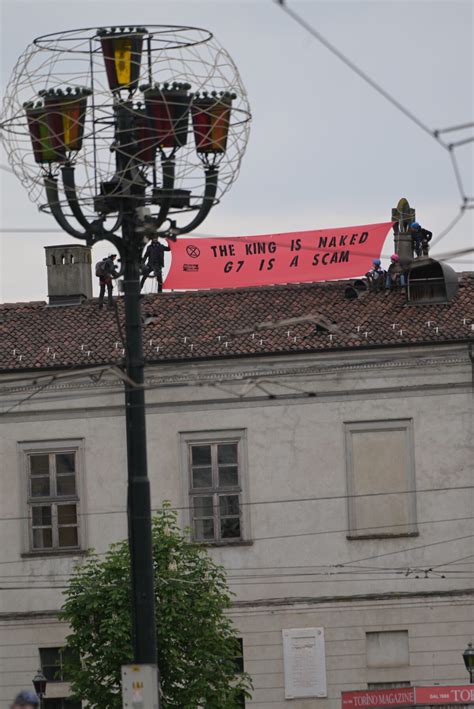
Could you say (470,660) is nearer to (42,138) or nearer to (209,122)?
(209,122)

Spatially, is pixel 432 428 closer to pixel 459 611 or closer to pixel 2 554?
pixel 459 611

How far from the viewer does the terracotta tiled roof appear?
134ft

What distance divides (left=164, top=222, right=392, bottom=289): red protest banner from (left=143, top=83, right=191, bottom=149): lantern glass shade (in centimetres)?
2110

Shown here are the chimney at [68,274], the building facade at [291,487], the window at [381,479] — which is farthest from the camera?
the chimney at [68,274]

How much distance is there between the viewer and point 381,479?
40.3 meters

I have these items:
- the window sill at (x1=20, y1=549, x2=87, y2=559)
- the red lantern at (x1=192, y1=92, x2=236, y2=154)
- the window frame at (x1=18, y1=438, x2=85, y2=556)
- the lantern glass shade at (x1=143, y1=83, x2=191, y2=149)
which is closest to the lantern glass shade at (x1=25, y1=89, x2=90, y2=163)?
the lantern glass shade at (x1=143, y1=83, x2=191, y2=149)

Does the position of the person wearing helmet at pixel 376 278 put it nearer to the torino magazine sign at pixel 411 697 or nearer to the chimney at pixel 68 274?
the chimney at pixel 68 274

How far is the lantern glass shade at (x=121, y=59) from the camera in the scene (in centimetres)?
2075

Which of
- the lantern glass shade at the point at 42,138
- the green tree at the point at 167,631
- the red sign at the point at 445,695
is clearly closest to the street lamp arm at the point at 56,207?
the lantern glass shade at the point at 42,138

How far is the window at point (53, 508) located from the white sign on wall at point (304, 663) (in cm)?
476

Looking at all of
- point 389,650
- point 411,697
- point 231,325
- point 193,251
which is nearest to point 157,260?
point 193,251

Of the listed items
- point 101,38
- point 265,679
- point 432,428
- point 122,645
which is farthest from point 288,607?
point 101,38

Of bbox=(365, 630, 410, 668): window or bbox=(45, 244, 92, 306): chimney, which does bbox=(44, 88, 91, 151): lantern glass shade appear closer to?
bbox=(365, 630, 410, 668): window

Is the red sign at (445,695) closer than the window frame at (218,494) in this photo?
Yes
